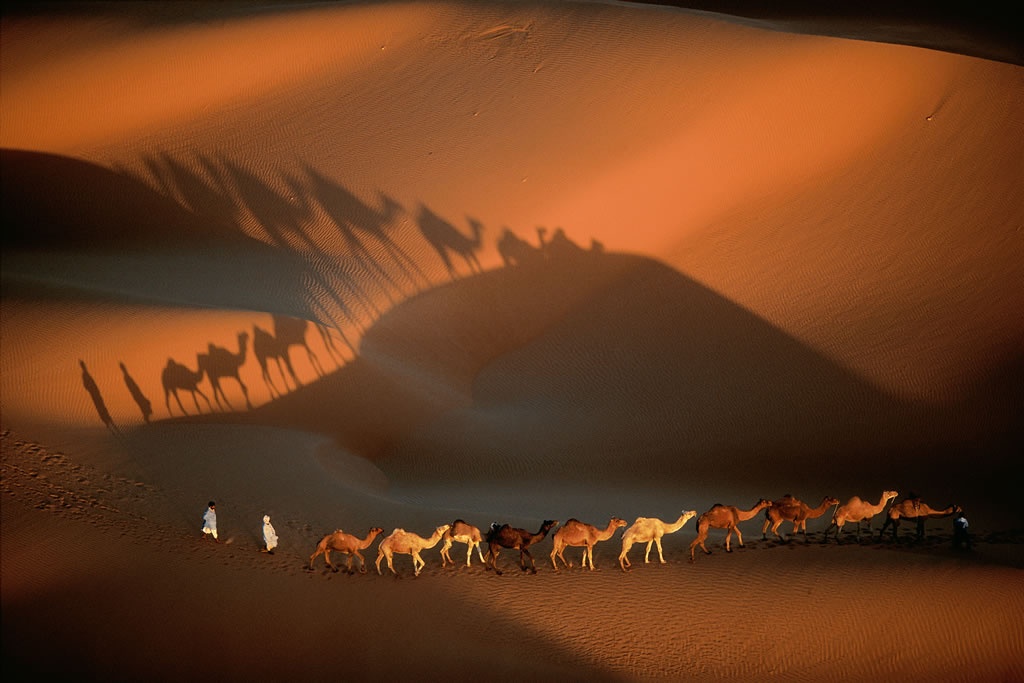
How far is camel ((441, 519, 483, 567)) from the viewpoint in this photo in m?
16.4

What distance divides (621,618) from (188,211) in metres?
17.5

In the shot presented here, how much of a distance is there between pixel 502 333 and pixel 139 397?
8464 mm

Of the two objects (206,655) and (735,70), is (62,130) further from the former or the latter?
(206,655)

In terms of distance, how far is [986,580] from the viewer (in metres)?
16.4

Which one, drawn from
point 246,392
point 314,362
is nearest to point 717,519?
point 314,362

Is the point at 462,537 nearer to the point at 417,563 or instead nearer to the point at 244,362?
the point at 417,563

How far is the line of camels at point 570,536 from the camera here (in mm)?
16359

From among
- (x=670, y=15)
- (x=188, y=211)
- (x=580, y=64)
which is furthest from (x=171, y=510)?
(x=670, y=15)

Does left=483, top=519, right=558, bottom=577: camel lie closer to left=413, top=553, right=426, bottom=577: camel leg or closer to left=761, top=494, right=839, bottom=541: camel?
left=413, top=553, right=426, bottom=577: camel leg

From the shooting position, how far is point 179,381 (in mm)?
21594

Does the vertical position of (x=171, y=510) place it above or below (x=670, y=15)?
below

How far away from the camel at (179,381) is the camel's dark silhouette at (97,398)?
115cm

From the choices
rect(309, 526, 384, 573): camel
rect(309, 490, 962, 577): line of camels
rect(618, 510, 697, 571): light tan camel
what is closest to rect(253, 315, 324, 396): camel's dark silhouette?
rect(309, 490, 962, 577): line of camels

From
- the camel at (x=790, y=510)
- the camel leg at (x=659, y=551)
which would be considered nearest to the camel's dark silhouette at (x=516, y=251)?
the camel leg at (x=659, y=551)
